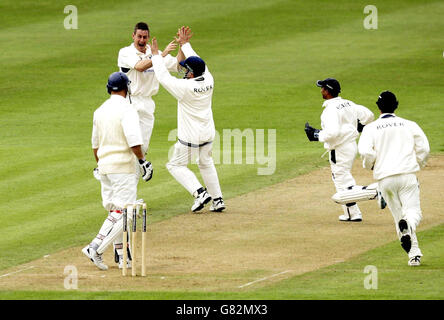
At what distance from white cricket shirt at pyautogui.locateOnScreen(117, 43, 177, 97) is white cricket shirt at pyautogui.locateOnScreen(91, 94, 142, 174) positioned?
10.1ft

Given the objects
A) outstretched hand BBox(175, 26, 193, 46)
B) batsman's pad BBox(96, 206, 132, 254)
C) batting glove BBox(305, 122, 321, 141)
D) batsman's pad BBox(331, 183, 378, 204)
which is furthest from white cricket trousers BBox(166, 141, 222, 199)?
batsman's pad BBox(96, 206, 132, 254)

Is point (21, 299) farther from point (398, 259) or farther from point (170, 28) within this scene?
point (170, 28)

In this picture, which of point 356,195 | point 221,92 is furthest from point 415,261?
point 221,92

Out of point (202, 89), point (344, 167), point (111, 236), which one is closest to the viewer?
point (111, 236)

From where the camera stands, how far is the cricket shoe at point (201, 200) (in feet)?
48.7

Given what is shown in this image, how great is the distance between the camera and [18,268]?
1206 cm

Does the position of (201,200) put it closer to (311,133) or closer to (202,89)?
(202,89)

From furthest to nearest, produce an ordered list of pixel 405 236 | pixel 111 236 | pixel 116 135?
pixel 116 135, pixel 111 236, pixel 405 236

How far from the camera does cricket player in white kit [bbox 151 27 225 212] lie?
575 inches

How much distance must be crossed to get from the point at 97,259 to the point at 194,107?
367 centimetres

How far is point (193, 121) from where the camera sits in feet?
49.0

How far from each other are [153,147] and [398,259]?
8.20 metres

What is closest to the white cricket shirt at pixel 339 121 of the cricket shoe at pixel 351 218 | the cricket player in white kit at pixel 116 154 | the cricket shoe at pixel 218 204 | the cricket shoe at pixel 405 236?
the cricket shoe at pixel 351 218

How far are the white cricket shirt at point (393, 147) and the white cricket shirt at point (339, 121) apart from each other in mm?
2070
